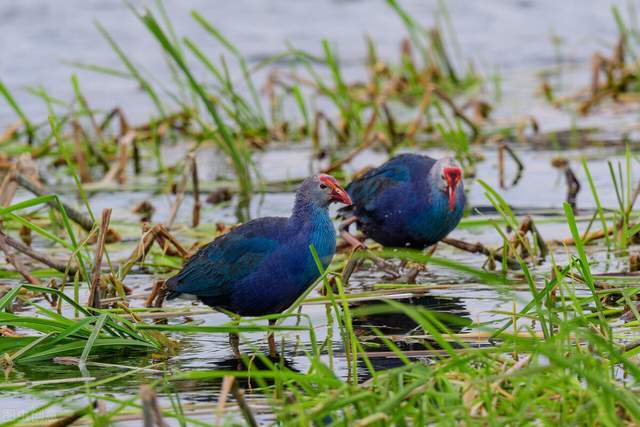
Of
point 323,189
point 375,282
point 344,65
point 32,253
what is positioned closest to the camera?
point 323,189

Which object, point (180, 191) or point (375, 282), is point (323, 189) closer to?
point (375, 282)

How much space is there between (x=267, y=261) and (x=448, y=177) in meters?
1.51

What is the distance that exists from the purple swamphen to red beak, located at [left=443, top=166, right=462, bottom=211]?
1133 mm

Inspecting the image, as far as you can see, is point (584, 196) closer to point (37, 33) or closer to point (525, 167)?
point (525, 167)

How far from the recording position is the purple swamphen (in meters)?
4.71

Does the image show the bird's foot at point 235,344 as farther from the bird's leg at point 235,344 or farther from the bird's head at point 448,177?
the bird's head at point 448,177

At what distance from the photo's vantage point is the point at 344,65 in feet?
46.6

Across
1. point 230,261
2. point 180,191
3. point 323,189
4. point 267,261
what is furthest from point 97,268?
point 180,191

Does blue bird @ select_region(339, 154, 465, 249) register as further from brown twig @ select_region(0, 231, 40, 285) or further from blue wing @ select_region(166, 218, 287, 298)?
brown twig @ select_region(0, 231, 40, 285)

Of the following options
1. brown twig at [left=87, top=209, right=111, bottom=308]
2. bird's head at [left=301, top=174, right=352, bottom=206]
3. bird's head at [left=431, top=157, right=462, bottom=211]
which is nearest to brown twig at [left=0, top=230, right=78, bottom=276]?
brown twig at [left=87, top=209, right=111, bottom=308]

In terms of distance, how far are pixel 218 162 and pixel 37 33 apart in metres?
5.97

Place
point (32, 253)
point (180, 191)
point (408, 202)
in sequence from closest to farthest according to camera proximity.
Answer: point (32, 253), point (408, 202), point (180, 191)

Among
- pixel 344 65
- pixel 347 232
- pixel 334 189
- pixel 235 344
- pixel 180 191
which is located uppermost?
pixel 344 65

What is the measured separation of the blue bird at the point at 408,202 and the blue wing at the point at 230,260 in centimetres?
127
